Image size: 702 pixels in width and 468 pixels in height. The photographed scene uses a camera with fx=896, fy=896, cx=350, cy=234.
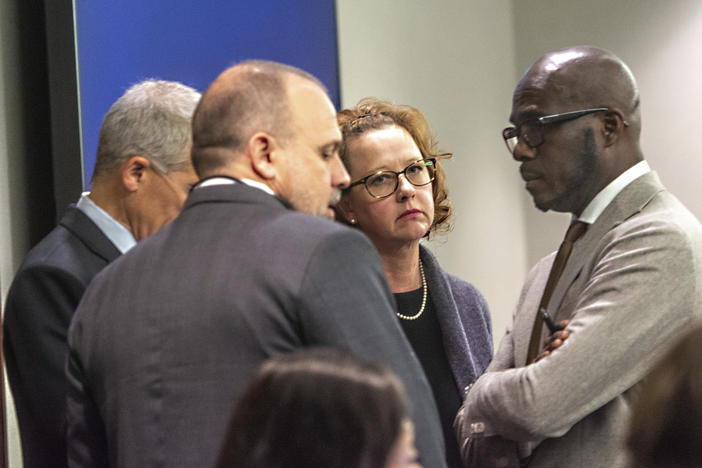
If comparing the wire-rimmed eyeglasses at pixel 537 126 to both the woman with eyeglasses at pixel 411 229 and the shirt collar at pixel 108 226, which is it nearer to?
the woman with eyeglasses at pixel 411 229

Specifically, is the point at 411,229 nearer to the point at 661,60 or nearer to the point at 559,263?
the point at 559,263

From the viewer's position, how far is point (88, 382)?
60.8 inches

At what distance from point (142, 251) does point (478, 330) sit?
1.33 m

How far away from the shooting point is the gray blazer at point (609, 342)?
177 centimetres

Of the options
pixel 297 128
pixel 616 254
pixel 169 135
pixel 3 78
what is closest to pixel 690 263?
pixel 616 254

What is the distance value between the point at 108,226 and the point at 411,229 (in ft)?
2.83

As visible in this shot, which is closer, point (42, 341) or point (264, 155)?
point (264, 155)

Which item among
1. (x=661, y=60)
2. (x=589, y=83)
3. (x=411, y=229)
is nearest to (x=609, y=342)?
(x=589, y=83)

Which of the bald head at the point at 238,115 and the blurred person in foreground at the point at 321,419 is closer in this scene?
the blurred person in foreground at the point at 321,419

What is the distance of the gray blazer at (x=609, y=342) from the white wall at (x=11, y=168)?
4.32 feet

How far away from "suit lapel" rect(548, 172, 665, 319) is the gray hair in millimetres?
→ 906

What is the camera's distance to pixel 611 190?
76.6 inches

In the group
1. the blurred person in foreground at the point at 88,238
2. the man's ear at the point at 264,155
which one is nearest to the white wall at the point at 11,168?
the blurred person in foreground at the point at 88,238

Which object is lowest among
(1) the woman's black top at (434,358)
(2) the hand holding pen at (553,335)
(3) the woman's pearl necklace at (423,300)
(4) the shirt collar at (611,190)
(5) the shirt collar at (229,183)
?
(1) the woman's black top at (434,358)
